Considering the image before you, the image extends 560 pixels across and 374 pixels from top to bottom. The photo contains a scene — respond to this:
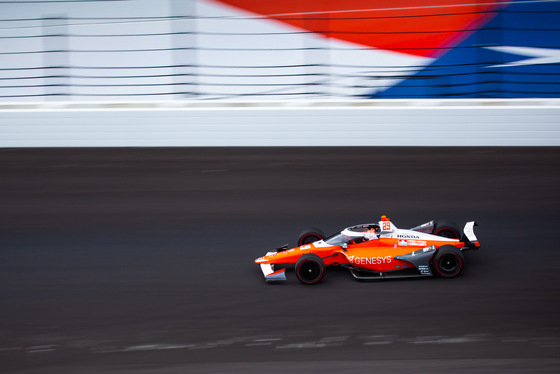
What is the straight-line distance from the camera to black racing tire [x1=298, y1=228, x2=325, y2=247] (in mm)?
4887

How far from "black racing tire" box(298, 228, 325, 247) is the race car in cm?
18

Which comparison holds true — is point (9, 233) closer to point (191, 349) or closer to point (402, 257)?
point (191, 349)

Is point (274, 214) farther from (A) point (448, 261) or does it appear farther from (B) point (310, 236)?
(A) point (448, 261)

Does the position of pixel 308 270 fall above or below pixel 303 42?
below

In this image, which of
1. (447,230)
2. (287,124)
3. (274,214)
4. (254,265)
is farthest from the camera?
(287,124)

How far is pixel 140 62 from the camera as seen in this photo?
11.7 m

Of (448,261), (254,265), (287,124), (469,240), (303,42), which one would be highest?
(303,42)

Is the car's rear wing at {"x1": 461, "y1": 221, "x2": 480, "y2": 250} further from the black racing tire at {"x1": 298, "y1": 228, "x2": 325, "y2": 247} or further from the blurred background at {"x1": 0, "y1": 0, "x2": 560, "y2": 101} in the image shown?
the blurred background at {"x1": 0, "y1": 0, "x2": 560, "y2": 101}

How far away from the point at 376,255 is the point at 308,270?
0.51m

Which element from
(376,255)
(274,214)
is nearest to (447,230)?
(376,255)

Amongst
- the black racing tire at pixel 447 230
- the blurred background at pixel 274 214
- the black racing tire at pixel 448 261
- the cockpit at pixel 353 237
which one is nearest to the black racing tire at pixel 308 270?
the blurred background at pixel 274 214

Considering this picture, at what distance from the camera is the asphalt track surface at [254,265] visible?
138 inches

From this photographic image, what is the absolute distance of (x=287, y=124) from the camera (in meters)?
7.73

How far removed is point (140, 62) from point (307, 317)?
8913 millimetres
